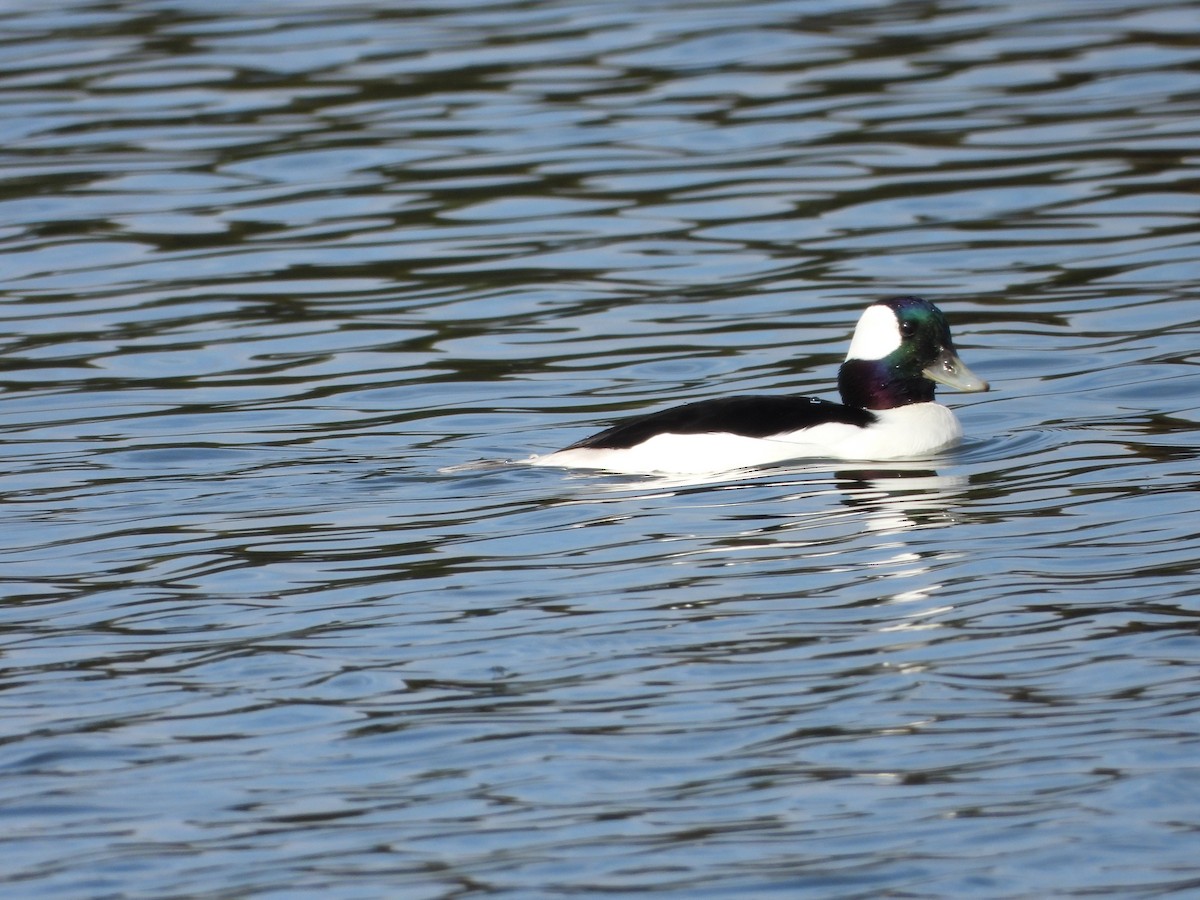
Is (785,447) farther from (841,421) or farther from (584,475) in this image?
(584,475)

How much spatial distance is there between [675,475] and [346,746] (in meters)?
3.57

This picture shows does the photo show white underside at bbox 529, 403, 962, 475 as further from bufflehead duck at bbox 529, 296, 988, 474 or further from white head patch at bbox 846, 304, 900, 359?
white head patch at bbox 846, 304, 900, 359

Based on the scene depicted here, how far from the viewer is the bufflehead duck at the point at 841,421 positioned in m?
9.59

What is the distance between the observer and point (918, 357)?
34.1 ft

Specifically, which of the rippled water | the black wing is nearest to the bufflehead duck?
the black wing

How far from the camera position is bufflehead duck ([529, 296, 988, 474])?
9.59 m

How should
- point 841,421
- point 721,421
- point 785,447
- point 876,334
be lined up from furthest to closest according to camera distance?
point 876,334 < point 841,421 < point 785,447 < point 721,421

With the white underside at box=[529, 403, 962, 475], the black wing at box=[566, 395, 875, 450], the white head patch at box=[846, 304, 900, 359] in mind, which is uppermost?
the white head patch at box=[846, 304, 900, 359]

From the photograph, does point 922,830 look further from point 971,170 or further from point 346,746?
point 971,170

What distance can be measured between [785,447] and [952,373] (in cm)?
104

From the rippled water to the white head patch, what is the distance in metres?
0.63

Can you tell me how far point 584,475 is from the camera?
9.69 metres

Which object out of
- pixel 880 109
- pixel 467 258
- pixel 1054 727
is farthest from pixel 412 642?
pixel 880 109

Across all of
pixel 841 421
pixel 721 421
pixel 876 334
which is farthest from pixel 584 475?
pixel 876 334
